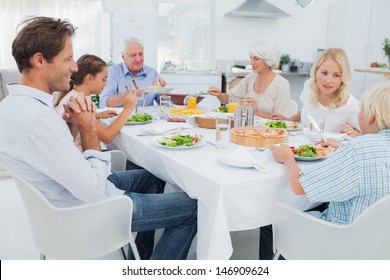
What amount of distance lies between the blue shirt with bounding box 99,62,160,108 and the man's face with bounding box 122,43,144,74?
51 millimetres

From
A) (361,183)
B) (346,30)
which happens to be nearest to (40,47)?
(361,183)

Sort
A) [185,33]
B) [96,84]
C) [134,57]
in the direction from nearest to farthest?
1. [96,84]
2. [134,57]
3. [185,33]

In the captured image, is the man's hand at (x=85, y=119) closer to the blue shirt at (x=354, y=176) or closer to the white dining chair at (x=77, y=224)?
the white dining chair at (x=77, y=224)

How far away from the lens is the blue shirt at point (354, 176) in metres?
1.10

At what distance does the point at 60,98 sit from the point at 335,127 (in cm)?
153

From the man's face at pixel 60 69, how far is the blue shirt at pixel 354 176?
89cm

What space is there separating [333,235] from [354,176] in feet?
0.64

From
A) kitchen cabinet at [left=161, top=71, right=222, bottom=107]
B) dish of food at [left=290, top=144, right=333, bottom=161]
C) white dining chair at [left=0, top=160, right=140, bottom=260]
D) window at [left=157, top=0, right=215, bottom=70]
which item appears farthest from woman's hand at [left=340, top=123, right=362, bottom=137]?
window at [left=157, top=0, right=215, bottom=70]

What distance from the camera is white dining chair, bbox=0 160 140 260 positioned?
1.21m

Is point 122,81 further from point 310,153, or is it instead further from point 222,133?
point 310,153

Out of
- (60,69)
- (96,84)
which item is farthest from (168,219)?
(96,84)

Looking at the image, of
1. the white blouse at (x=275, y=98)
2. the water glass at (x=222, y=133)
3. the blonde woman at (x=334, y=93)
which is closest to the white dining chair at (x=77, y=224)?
the water glass at (x=222, y=133)

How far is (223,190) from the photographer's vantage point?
3.89 ft

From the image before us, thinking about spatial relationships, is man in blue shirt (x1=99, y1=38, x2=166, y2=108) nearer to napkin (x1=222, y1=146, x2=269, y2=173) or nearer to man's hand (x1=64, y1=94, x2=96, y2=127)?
man's hand (x1=64, y1=94, x2=96, y2=127)
